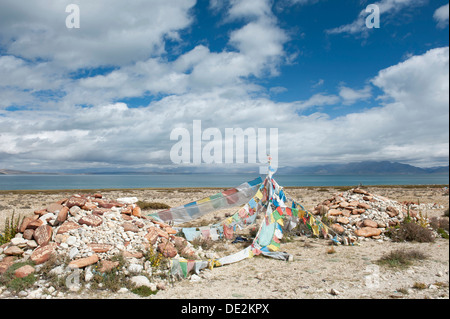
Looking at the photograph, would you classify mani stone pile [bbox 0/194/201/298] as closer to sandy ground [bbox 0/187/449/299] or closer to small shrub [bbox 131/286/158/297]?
small shrub [bbox 131/286/158/297]

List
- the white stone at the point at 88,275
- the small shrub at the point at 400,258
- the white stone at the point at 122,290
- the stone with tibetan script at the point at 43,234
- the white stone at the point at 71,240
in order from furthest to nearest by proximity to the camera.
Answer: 1. the small shrub at the point at 400,258
2. the stone with tibetan script at the point at 43,234
3. the white stone at the point at 71,240
4. the white stone at the point at 88,275
5. the white stone at the point at 122,290

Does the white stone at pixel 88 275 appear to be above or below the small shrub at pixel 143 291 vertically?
above

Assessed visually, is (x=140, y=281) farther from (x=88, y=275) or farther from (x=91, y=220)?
(x=91, y=220)

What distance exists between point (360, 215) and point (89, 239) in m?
11.2

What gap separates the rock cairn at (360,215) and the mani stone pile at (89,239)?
259 inches

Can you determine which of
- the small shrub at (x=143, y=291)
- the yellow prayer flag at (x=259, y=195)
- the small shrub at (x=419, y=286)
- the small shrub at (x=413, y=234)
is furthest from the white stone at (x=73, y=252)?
the small shrub at (x=413, y=234)

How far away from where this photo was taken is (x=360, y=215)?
12820 millimetres

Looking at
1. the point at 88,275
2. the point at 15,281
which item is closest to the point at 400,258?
the point at 88,275

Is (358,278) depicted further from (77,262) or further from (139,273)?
(77,262)

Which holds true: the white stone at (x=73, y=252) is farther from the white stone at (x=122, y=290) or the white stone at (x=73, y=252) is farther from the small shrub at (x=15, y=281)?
the white stone at (x=122, y=290)

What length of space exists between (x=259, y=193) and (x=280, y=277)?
4.88 metres

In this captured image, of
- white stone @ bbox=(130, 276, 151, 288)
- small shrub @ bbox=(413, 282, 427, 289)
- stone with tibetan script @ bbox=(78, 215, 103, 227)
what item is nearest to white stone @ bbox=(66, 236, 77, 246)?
stone with tibetan script @ bbox=(78, 215, 103, 227)

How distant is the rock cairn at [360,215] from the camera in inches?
456
